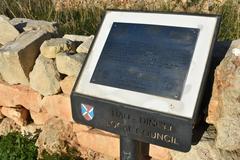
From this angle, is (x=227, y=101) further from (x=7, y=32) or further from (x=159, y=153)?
(x=7, y=32)

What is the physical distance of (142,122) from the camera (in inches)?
119

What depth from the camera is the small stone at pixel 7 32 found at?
447 cm

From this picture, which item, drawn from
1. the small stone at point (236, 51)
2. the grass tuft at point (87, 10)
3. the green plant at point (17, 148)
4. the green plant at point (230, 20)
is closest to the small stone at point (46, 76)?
the green plant at point (17, 148)

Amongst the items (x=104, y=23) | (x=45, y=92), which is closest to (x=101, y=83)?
(x=104, y=23)

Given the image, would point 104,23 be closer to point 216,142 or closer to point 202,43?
point 202,43

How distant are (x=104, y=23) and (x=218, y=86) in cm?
95

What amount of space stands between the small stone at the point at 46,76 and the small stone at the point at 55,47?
0.19ft

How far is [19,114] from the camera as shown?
4.52 meters

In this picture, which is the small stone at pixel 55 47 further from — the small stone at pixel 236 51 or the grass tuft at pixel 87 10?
the small stone at pixel 236 51

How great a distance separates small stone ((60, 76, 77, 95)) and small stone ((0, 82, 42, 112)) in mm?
363

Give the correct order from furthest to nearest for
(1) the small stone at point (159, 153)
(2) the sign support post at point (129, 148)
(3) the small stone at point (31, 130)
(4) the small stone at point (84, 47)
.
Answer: (3) the small stone at point (31, 130) → (4) the small stone at point (84, 47) → (1) the small stone at point (159, 153) → (2) the sign support post at point (129, 148)

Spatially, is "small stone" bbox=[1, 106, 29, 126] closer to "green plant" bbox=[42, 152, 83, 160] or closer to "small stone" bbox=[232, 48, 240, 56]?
"green plant" bbox=[42, 152, 83, 160]

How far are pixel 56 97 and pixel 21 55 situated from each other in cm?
46

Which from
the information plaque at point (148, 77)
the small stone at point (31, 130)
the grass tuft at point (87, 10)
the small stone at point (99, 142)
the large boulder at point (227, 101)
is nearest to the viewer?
the information plaque at point (148, 77)
